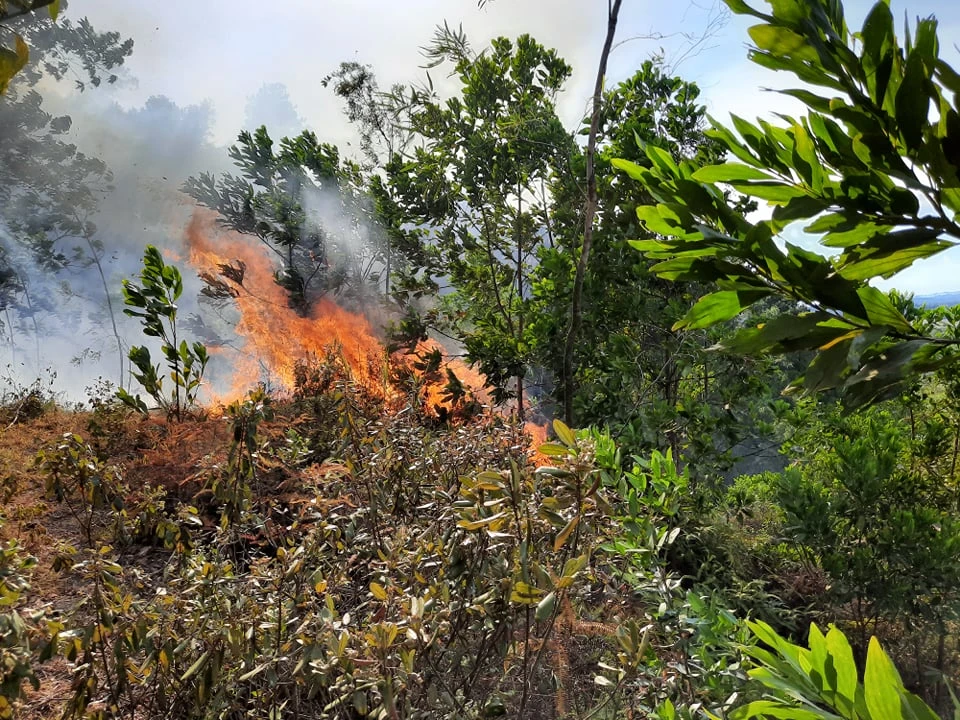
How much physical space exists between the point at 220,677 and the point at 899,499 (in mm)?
3408

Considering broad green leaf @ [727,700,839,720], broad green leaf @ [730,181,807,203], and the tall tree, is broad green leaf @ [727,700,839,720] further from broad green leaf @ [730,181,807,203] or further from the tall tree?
the tall tree

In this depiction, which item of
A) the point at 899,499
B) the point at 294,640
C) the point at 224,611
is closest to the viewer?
the point at 294,640

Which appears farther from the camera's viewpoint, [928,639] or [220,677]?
[928,639]

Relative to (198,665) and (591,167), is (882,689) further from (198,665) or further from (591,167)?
(591,167)

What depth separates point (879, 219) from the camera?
701mm

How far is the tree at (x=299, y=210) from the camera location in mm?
9438

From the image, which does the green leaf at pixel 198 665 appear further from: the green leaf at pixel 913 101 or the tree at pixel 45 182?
Answer: the tree at pixel 45 182

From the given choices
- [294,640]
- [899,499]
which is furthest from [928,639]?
[294,640]

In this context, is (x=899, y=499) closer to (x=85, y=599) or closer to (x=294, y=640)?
(x=294, y=640)

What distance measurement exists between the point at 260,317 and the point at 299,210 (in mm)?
1992

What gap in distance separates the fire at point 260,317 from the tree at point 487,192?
1631 mm

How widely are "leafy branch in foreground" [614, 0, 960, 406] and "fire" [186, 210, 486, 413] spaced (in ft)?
19.9

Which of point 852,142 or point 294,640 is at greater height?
point 852,142

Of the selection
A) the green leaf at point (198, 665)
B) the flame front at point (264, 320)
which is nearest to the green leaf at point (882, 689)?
the green leaf at point (198, 665)
